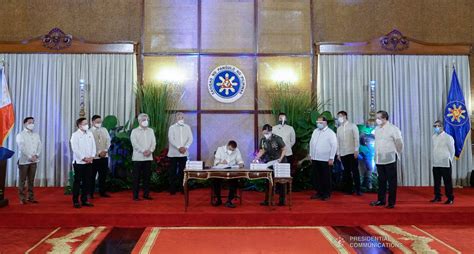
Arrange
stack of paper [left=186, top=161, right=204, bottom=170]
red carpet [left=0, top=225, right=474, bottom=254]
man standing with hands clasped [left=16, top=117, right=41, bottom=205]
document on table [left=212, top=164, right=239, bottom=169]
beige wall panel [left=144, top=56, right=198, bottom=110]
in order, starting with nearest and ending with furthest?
1. red carpet [left=0, top=225, right=474, bottom=254]
2. stack of paper [left=186, top=161, right=204, bottom=170]
3. document on table [left=212, top=164, right=239, bottom=169]
4. man standing with hands clasped [left=16, top=117, right=41, bottom=205]
5. beige wall panel [left=144, top=56, right=198, bottom=110]

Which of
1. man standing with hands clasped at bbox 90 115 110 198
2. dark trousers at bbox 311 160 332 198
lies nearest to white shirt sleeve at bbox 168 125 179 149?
man standing with hands clasped at bbox 90 115 110 198

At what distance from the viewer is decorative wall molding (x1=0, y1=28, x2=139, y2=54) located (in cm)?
862

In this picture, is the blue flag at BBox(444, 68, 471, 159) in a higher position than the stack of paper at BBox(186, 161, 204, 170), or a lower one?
higher

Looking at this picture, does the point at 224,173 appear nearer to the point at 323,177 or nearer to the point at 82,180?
the point at 323,177

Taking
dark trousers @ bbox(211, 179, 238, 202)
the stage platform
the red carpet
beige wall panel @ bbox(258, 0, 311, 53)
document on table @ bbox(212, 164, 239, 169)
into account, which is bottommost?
the red carpet

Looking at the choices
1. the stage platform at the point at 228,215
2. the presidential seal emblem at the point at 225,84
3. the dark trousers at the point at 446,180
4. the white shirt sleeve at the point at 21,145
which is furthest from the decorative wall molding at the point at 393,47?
the white shirt sleeve at the point at 21,145

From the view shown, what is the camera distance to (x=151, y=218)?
5832 mm

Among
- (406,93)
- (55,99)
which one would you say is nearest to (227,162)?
(55,99)

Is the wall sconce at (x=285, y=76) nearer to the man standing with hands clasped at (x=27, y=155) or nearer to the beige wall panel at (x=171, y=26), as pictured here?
the beige wall panel at (x=171, y=26)

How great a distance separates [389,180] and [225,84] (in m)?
3.91

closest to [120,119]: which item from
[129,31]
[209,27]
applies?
[129,31]

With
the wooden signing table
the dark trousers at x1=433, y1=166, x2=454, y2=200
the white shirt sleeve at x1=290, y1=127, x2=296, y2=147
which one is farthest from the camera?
the white shirt sleeve at x1=290, y1=127, x2=296, y2=147

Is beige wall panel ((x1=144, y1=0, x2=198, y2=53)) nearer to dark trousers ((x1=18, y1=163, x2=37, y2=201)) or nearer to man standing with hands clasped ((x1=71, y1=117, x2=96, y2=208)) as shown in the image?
man standing with hands clasped ((x1=71, y1=117, x2=96, y2=208))

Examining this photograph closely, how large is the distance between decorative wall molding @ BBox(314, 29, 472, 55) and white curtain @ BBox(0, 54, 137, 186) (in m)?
4.29
